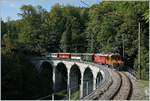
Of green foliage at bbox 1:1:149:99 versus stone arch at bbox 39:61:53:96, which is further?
stone arch at bbox 39:61:53:96

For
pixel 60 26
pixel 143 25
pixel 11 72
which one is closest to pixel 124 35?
pixel 143 25

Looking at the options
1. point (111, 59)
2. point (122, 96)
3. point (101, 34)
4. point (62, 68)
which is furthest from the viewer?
point (62, 68)

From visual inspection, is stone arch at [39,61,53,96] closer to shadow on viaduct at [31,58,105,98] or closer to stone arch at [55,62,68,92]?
shadow on viaduct at [31,58,105,98]

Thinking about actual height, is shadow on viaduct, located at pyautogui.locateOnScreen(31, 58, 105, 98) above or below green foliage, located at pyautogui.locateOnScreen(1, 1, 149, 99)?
below

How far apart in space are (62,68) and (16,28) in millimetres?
38858

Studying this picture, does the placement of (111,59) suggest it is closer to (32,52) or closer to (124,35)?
(124,35)

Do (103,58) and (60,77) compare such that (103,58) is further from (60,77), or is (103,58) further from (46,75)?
(46,75)

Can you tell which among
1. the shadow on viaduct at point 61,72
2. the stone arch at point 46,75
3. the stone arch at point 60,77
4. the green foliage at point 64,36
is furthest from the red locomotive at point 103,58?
the stone arch at point 46,75

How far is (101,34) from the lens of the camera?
81250 mm

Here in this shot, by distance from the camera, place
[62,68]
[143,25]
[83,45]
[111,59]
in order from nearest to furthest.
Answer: [111,59] < [143,25] < [62,68] < [83,45]

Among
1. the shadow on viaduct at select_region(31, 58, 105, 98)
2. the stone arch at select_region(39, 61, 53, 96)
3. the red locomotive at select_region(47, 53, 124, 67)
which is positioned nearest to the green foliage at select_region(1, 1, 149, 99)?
the red locomotive at select_region(47, 53, 124, 67)

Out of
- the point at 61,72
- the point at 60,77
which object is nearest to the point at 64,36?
the point at 61,72

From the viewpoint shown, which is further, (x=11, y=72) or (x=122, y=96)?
(x=11, y=72)

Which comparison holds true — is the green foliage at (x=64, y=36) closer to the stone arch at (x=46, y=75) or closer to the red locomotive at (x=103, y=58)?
the red locomotive at (x=103, y=58)
